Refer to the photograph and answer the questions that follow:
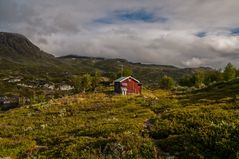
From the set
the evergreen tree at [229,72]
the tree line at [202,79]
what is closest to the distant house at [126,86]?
the tree line at [202,79]

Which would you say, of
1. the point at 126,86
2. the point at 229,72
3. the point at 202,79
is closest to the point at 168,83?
the point at 202,79

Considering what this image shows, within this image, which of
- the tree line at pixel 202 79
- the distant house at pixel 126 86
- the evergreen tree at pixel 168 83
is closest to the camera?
the distant house at pixel 126 86

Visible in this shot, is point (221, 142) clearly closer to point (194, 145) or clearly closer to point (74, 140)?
point (194, 145)

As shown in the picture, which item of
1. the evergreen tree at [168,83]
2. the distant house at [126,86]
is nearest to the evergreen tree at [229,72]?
the evergreen tree at [168,83]

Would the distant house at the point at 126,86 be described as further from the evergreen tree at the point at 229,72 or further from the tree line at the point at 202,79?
the evergreen tree at the point at 229,72

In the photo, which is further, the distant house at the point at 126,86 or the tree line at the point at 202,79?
the tree line at the point at 202,79

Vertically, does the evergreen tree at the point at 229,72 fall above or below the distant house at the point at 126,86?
above

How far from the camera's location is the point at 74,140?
81.7 feet

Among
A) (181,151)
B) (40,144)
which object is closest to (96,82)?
(40,144)

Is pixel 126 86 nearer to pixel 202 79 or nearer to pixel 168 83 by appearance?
pixel 168 83

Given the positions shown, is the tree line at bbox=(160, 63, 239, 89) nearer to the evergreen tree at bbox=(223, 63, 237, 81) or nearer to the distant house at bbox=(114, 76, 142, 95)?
the evergreen tree at bbox=(223, 63, 237, 81)

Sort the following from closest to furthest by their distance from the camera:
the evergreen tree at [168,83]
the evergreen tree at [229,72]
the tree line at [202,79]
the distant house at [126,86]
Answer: the distant house at [126,86]
the evergreen tree at [229,72]
the tree line at [202,79]
the evergreen tree at [168,83]

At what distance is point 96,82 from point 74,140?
461 ft

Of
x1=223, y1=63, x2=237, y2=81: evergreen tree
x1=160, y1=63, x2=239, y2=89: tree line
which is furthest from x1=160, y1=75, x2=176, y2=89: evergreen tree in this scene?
x1=223, y1=63, x2=237, y2=81: evergreen tree
